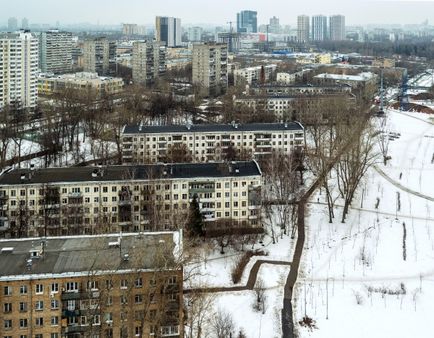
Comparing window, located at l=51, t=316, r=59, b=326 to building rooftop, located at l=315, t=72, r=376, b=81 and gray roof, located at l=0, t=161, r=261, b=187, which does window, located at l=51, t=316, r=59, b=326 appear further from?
building rooftop, located at l=315, t=72, r=376, b=81

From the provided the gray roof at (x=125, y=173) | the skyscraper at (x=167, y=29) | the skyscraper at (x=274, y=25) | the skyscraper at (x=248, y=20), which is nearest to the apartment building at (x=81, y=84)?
the gray roof at (x=125, y=173)

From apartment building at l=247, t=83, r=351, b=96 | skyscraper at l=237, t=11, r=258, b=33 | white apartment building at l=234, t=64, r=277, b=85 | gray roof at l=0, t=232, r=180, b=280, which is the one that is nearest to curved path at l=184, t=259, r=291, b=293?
gray roof at l=0, t=232, r=180, b=280

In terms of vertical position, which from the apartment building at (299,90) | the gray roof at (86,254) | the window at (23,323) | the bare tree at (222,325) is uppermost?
the apartment building at (299,90)

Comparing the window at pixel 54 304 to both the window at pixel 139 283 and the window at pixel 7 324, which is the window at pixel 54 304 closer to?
the window at pixel 7 324

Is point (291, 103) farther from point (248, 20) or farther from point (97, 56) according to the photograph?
point (248, 20)

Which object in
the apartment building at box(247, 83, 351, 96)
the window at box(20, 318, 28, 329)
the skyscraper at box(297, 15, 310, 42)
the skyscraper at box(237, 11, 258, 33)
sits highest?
the skyscraper at box(237, 11, 258, 33)

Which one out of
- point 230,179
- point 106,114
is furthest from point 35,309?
point 106,114

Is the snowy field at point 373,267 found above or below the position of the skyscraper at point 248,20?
below

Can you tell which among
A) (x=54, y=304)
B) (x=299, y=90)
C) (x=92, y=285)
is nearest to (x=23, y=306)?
(x=54, y=304)
